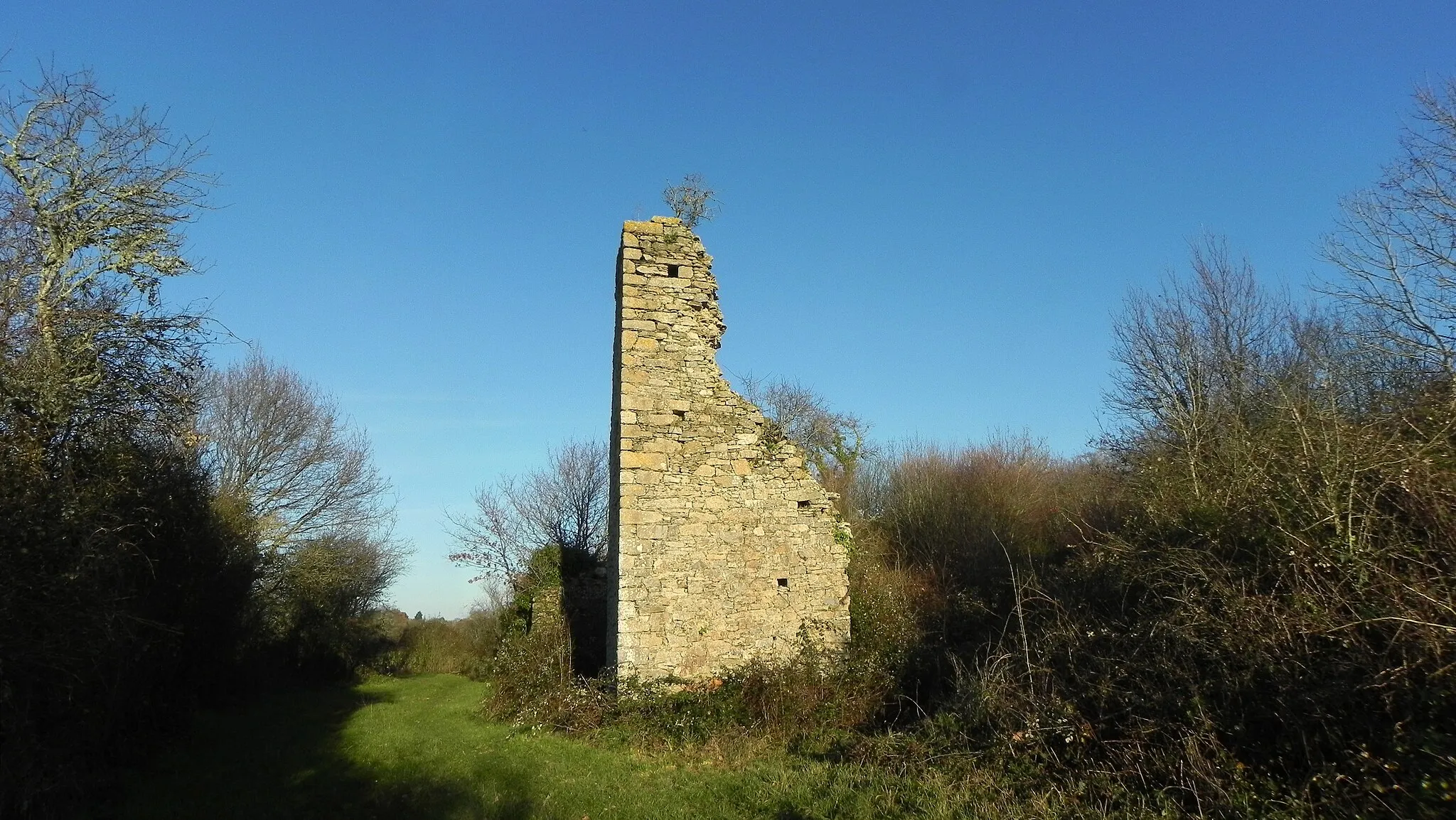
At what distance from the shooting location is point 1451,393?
21.9ft

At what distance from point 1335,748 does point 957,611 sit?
688 centimetres

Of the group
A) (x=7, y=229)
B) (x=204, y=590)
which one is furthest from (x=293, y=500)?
(x=7, y=229)

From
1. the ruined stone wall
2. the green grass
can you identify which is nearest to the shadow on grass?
the green grass

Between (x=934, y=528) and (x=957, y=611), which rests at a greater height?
(x=934, y=528)

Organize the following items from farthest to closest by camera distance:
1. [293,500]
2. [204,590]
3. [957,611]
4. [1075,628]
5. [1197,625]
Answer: [293,500], [204,590], [957,611], [1075,628], [1197,625]

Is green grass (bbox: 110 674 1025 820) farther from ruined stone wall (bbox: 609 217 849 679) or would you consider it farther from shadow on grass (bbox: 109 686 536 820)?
ruined stone wall (bbox: 609 217 849 679)

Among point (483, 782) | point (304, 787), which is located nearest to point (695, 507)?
point (483, 782)

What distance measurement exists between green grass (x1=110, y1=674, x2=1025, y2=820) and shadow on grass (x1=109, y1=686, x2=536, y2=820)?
2 centimetres

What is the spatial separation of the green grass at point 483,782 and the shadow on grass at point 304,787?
0.08 feet

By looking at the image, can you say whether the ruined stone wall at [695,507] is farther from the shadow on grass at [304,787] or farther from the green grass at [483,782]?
the shadow on grass at [304,787]

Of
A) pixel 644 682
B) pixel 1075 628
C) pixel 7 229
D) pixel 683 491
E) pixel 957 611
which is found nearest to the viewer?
pixel 1075 628

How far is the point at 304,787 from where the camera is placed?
899 cm

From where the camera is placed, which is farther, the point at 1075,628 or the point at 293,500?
the point at 293,500

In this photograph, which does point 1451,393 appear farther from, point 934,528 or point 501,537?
point 501,537
